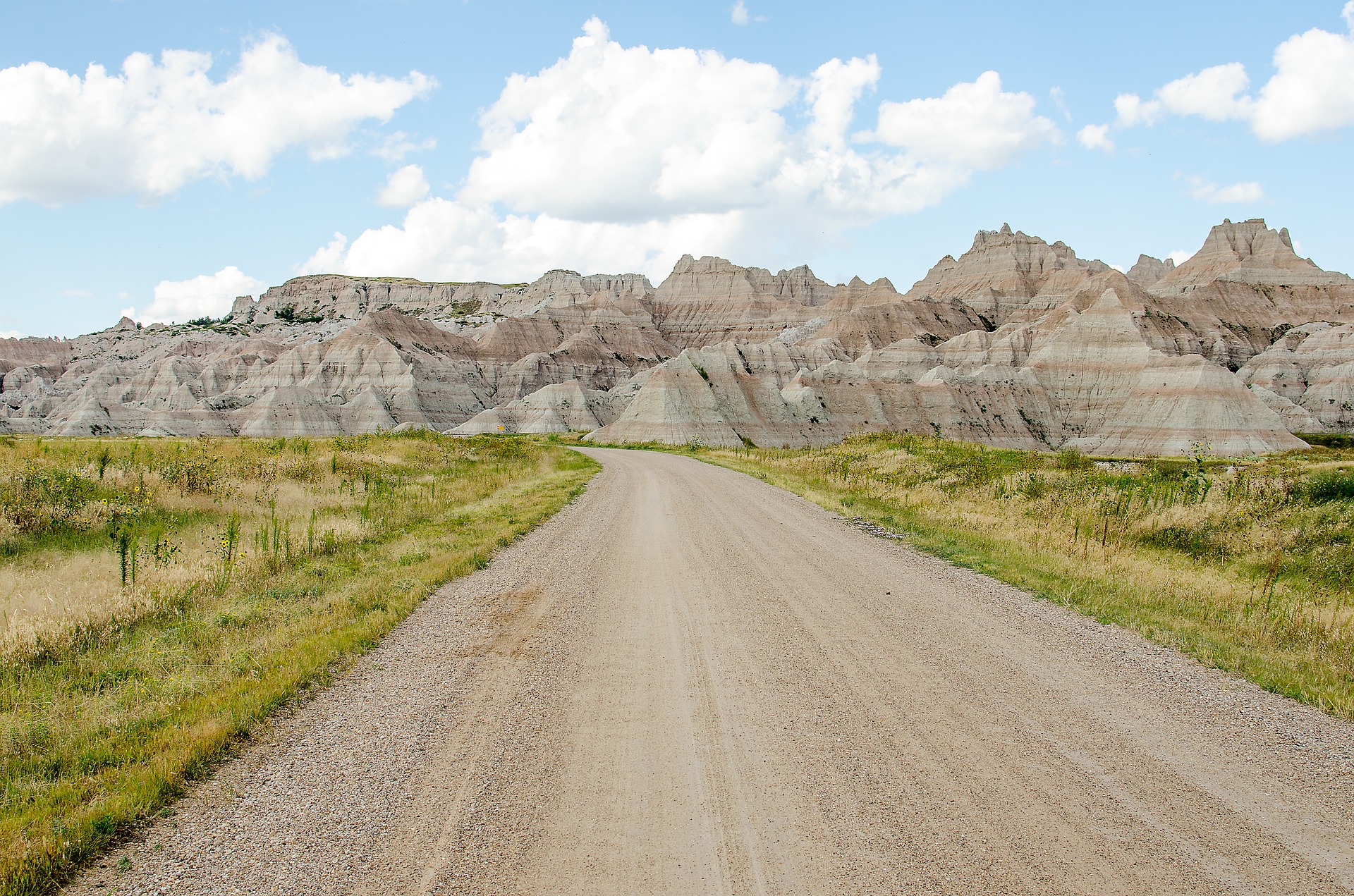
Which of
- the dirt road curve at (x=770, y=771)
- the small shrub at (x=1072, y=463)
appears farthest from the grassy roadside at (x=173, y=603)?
the small shrub at (x=1072, y=463)

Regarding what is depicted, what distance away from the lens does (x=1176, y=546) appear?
46.5ft

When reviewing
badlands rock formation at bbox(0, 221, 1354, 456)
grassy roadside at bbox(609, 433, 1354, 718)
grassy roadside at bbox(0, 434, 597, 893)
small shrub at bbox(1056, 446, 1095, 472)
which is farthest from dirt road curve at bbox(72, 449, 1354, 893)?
badlands rock formation at bbox(0, 221, 1354, 456)

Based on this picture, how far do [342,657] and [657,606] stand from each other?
3445 millimetres

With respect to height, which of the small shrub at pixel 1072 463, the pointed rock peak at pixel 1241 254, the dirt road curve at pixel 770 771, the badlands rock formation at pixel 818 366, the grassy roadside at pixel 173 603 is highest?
the pointed rock peak at pixel 1241 254

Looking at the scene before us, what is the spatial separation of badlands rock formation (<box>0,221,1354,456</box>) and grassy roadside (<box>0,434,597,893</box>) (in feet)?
175

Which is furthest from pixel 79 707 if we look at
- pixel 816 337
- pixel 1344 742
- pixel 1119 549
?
pixel 816 337

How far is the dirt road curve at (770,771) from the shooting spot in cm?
398

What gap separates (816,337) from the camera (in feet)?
436

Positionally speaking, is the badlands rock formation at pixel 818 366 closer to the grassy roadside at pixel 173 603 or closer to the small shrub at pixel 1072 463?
the small shrub at pixel 1072 463

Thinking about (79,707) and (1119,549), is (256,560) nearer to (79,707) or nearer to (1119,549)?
(79,707)

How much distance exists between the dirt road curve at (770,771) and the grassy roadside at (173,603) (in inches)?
15.0

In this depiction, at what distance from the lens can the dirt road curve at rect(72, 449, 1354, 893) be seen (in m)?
3.98

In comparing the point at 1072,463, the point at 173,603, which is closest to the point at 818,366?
the point at 1072,463

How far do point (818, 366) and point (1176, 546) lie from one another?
3789 inches
